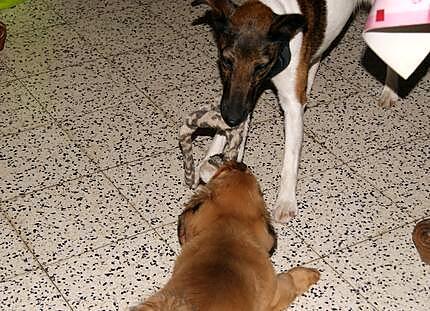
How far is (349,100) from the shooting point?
3186 millimetres

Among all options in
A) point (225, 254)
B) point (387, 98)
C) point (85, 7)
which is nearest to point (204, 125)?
point (225, 254)

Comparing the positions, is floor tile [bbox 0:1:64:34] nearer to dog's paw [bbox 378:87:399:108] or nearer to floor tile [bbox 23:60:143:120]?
floor tile [bbox 23:60:143:120]

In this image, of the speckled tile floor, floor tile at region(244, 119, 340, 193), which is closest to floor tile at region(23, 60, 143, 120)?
the speckled tile floor

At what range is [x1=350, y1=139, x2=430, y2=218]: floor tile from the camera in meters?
2.61

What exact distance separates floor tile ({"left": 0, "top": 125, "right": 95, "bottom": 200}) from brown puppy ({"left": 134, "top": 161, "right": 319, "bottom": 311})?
0.87 m

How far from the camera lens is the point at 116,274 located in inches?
89.4

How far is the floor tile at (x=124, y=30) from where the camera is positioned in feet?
11.7

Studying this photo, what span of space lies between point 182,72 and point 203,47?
257 mm

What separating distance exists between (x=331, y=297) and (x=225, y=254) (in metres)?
0.57

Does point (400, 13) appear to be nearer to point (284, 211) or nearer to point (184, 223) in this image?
point (184, 223)

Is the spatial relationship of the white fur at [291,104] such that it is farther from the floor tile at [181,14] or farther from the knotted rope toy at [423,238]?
the floor tile at [181,14]

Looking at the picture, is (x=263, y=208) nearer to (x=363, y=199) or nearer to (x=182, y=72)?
(x=363, y=199)

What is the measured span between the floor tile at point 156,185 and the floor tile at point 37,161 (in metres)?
0.15

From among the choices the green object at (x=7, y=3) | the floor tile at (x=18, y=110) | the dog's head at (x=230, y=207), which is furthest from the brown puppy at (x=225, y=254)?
the green object at (x=7, y=3)
